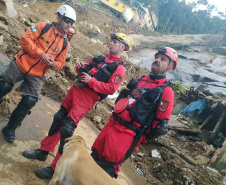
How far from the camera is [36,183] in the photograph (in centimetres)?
293

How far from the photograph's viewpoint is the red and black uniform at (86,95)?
316 centimetres

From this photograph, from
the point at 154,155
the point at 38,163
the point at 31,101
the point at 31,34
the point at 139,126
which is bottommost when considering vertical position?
the point at 154,155

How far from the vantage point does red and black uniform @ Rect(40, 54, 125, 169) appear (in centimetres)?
316

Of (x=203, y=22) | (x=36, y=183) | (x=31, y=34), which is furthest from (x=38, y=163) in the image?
(x=203, y=22)

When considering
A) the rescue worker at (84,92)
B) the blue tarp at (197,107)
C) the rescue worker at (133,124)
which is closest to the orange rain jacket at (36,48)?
the rescue worker at (84,92)

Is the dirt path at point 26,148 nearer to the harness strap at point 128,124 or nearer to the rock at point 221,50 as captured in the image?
the harness strap at point 128,124

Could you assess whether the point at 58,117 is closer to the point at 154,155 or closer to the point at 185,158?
the point at 154,155

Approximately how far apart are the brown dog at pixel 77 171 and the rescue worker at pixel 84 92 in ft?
3.19

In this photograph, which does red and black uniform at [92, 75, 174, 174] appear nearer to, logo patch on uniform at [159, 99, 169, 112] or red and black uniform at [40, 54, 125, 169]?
logo patch on uniform at [159, 99, 169, 112]

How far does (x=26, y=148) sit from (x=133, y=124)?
1977 mm

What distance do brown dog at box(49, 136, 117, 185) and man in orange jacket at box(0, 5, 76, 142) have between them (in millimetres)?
1656

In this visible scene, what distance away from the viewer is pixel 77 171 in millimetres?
1985

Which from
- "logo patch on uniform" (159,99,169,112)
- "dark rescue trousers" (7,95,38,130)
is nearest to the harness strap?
"logo patch on uniform" (159,99,169,112)

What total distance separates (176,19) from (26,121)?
212 feet
